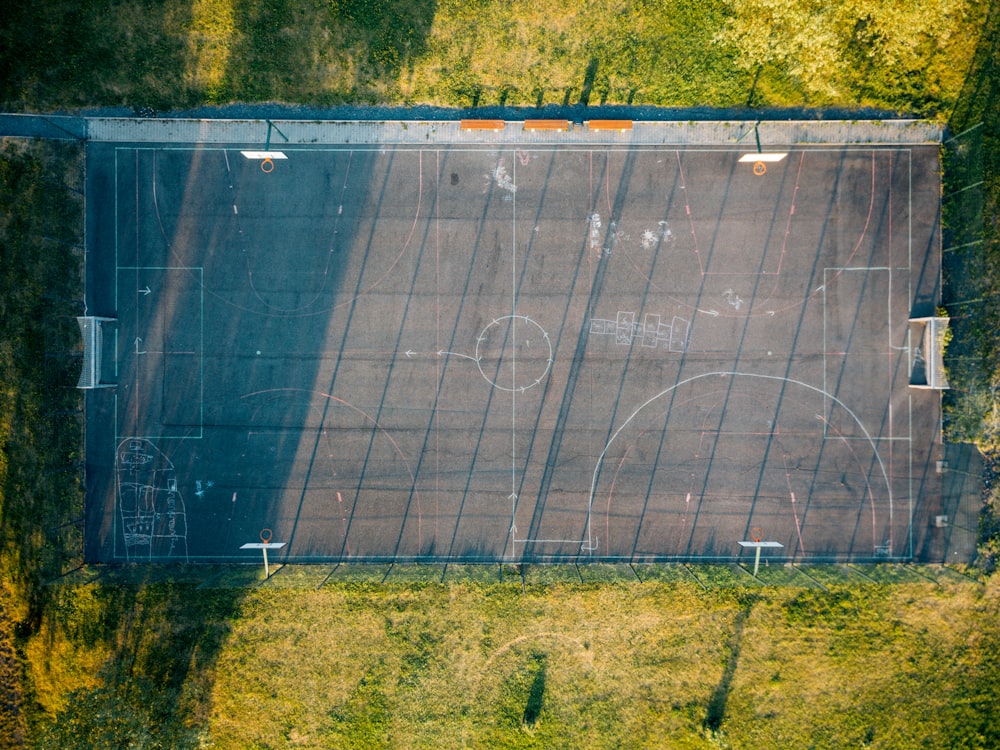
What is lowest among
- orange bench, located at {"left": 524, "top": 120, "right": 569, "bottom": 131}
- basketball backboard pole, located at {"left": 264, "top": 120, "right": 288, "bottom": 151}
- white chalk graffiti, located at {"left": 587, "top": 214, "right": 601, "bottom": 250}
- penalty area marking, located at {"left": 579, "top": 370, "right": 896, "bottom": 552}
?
penalty area marking, located at {"left": 579, "top": 370, "right": 896, "bottom": 552}

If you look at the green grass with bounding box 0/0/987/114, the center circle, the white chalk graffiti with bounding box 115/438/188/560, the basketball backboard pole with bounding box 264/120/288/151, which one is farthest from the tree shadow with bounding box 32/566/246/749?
the green grass with bounding box 0/0/987/114

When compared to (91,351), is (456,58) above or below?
above

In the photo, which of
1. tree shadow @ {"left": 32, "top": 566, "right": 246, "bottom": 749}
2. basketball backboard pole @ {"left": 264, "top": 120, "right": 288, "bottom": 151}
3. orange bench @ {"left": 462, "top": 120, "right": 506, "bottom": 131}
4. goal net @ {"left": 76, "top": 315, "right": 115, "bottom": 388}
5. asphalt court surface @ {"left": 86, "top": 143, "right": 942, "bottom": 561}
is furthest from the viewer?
asphalt court surface @ {"left": 86, "top": 143, "right": 942, "bottom": 561}

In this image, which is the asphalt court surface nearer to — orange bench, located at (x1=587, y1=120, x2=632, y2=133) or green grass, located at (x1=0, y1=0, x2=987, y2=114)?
orange bench, located at (x1=587, y1=120, x2=632, y2=133)

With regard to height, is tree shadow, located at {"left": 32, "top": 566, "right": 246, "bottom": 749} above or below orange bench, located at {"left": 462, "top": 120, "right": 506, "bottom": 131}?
below

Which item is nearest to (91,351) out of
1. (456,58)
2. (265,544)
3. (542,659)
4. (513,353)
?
(265,544)

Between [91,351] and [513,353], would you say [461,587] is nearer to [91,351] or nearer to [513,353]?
[513,353]

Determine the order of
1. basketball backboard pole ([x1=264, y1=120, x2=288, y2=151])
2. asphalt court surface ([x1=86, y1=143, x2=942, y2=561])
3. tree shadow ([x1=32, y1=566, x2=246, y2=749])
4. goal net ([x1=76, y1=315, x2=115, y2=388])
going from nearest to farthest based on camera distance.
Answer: goal net ([x1=76, y1=315, x2=115, y2=388])
tree shadow ([x1=32, y1=566, x2=246, y2=749])
basketball backboard pole ([x1=264, y1=120, x2=288, y2=151])
asphalt court surface ([x1=86, y1=143, x2=942, y2=561])
